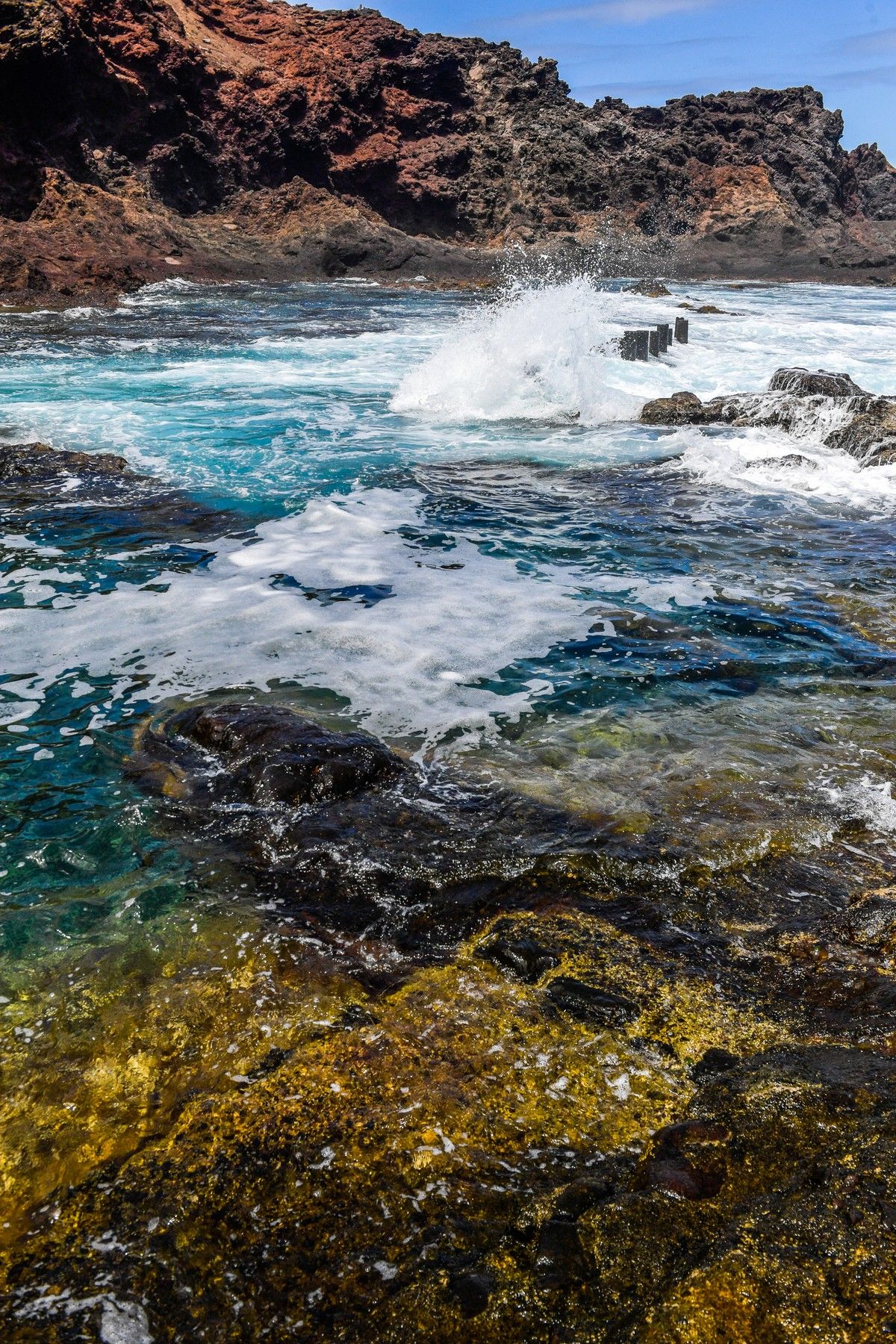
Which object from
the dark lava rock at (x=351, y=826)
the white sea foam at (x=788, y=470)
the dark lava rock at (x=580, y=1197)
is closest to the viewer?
the dark lava rock at (x=580, y=1197)

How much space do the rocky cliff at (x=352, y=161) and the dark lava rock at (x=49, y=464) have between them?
1693cm

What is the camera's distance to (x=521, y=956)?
2.29 m

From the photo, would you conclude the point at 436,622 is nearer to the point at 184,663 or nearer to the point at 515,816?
the point at 184,663

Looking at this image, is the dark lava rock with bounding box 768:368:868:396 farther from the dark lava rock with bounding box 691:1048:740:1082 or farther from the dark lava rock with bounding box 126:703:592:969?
the dark lava rock with bounding box 691:1048:740:1082

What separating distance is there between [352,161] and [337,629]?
44.7 m

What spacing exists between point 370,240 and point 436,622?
120 feet

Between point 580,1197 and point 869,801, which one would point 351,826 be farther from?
point 869,801

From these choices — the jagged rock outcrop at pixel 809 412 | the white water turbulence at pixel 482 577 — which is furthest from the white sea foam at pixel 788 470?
the jagged rock outcrop at pixel 809 412

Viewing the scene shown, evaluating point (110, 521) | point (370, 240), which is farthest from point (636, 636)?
point (370, 240)

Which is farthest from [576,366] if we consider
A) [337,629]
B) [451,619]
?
[337,629]

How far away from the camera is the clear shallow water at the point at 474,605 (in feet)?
10.2

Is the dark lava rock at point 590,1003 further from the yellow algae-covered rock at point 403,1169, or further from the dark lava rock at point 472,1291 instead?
the dark lava rock at point 472,1291

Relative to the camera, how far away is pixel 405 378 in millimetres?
11570

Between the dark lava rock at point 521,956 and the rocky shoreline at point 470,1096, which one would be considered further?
the dark lava rock at point 521,956
